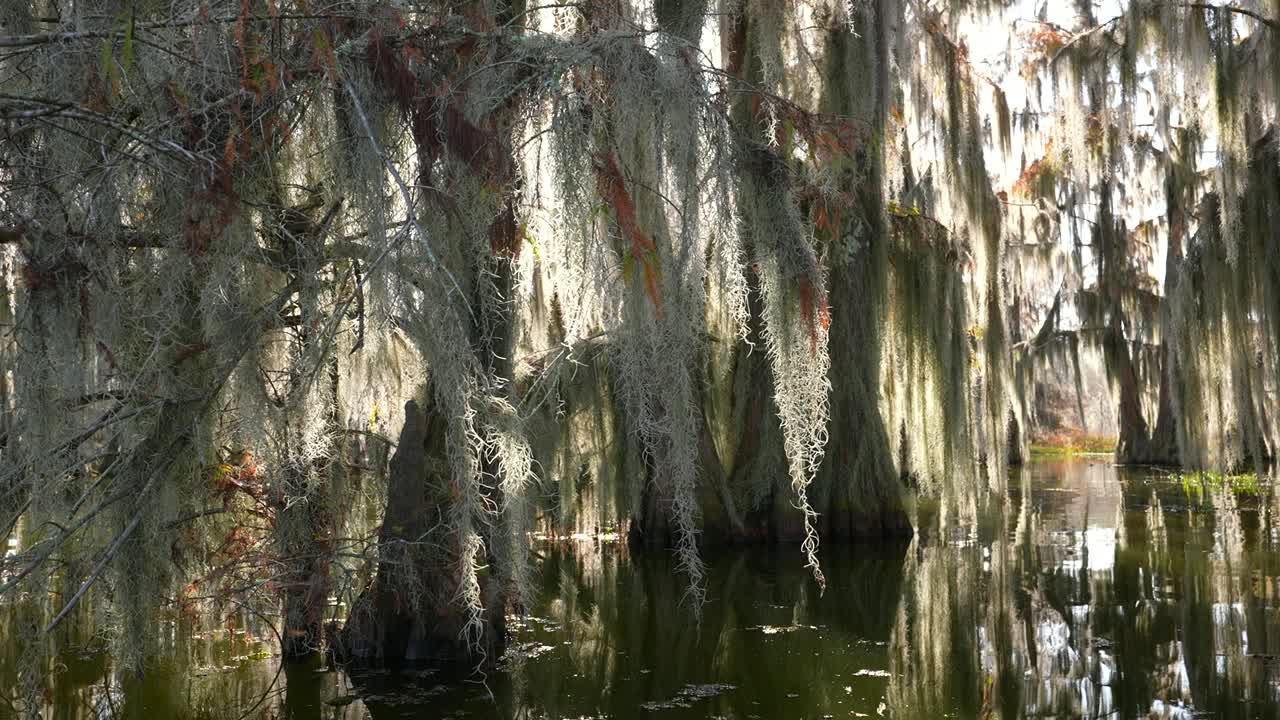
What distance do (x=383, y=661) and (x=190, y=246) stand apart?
113 inches

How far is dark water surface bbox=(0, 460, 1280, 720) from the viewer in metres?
4.71

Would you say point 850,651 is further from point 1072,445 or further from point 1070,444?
point 1070,444

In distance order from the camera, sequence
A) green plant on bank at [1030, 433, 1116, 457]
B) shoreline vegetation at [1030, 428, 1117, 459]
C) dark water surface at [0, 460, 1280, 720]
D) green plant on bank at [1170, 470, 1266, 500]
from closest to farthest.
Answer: dark water surface at [0, 460, 1280, 720] → green plant on bank at [1170, 470, 1266, 500] → shoreline vegetation at [1030, 428, 1117, 459] → green plant on bank at [1030, 433, 1116, 457]

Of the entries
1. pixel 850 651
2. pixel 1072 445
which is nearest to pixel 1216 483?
pixel 850 651

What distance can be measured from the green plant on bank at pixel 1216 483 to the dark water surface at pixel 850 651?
14.1 ft

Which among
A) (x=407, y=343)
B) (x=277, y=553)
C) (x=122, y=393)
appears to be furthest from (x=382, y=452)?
(x=122, y=393)

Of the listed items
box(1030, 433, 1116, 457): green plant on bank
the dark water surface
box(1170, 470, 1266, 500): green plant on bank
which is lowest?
the dark water surface

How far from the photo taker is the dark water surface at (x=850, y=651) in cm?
471

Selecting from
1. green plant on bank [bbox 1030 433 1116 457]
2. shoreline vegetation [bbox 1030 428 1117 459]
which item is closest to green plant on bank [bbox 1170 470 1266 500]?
shoreline vegetation [bbox 1030 428 1117 459]

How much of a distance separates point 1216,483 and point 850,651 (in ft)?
33.1

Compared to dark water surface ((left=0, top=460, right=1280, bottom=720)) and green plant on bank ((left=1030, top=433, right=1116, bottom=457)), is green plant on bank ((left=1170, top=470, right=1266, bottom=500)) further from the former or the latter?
green plant on bank ((left=1030, top=433, right=1116, bottom=457))

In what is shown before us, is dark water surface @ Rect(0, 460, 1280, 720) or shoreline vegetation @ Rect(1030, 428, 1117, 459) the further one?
shoreline vegetation @ Rect(1030, 428, 1117, 459)

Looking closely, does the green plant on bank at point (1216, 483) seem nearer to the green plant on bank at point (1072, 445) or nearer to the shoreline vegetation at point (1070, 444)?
the shoreline vegetation at point (1070, 444)

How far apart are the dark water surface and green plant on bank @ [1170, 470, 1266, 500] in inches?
169
